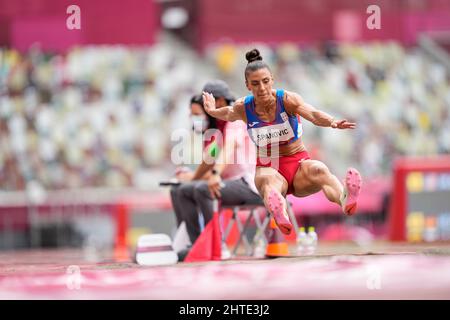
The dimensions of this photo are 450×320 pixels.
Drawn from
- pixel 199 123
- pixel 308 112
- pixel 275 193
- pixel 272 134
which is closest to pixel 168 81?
pixel 199 123

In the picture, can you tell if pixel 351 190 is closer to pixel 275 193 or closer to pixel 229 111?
pixel 275 193

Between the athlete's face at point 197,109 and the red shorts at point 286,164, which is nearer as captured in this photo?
the red shorts at point 286,164

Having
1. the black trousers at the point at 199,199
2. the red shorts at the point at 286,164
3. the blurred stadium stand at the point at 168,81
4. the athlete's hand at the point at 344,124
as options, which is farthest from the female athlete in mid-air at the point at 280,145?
the blurred stadium stand at the point at 168,81

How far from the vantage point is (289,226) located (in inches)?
193

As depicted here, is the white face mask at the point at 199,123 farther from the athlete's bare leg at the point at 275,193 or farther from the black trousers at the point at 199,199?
the athlete's bare leg at the point at 275,193

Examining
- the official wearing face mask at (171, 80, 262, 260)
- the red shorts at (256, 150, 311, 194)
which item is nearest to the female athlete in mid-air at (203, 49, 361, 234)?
the red shorts at (256, 150, 311, 194)

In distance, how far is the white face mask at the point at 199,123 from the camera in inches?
255

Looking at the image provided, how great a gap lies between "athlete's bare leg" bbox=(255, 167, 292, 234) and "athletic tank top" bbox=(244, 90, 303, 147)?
0.66 ft

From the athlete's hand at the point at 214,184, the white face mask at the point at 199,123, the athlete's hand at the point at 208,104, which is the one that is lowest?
the athlete's hand at the point at 214,184

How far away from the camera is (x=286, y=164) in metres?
5.44

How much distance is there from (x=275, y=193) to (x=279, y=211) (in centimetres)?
12

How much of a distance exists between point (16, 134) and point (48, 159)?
81 cm
